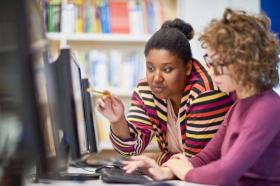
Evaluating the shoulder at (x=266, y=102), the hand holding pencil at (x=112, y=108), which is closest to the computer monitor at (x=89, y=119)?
the hand holding pencil at (x=112, y=108)

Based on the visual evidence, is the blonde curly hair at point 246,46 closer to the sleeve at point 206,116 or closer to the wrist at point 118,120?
the sleeve at point 206,116

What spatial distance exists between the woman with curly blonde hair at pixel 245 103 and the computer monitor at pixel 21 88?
55cm

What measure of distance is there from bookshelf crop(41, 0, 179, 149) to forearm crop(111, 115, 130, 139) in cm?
104

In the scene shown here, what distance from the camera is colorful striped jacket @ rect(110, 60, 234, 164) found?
1.37 meters

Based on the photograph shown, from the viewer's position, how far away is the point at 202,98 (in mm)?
1385

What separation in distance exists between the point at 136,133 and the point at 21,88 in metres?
1.08

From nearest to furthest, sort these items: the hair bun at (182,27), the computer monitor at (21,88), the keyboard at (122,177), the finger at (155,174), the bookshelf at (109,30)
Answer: the computer monitor at (21,88) < the keyboard at (122,177) < the finger at (155,174) < the hair bun at (182,27) < the bookshelf at (109,30)

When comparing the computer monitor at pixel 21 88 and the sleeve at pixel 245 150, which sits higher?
the computer monitor at pixel 21 88

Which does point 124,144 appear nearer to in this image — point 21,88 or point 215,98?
point 215,98

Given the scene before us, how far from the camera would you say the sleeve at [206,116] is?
1.37 metres

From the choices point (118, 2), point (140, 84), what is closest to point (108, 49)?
point (118, 2)

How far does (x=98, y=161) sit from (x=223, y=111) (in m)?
0.44

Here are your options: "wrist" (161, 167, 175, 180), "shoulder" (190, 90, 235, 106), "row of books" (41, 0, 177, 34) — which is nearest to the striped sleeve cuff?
"shoulder" (190, 90, 235, 106)

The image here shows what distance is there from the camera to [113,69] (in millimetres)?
2607
